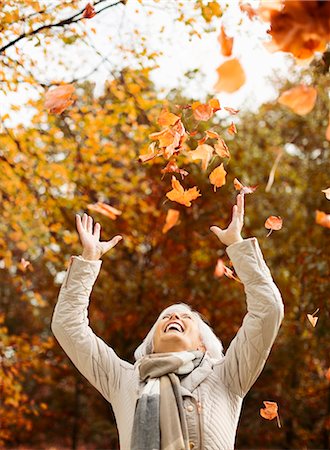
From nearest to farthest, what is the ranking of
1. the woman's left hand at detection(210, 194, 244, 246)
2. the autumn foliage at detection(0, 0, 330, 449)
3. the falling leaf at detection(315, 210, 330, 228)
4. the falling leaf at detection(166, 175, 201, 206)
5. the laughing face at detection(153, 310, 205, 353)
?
the falling leaf at detection(315, 210, 330, 228)
the woman's left hand at detection(210, 194, 244, 246)
the laughing face at detection(153, 310, 205, 353)
the falling leaf at detection(166, 175, 201, 206)
the autumn foliage at detection(0, 0, 330, 449)

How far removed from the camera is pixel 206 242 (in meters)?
7.85

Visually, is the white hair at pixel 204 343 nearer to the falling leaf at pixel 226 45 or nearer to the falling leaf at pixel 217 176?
the falling leaf at pixel 217 176

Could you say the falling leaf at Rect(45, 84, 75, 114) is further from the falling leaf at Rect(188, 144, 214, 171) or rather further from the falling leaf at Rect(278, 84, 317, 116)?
the falling leaf at Rect(278, 84, 317, 116)

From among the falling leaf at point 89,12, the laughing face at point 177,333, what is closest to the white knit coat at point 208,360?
the laughing face at point 177,333

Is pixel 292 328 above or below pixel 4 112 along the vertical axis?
below

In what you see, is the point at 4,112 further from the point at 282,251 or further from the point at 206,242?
the point at 282,251

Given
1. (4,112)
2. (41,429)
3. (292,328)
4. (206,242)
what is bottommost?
(41,429)

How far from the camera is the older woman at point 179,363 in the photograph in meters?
2.40

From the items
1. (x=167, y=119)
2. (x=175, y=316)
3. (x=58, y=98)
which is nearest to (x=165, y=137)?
(x=167, y=119)

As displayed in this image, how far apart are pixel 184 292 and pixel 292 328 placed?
1293mm

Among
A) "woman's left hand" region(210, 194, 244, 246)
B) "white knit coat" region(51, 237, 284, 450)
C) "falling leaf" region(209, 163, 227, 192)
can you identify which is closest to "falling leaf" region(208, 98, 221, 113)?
"falling leaf" region(209, 163, 227, 192)

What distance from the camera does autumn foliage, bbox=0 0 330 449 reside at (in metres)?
5.10

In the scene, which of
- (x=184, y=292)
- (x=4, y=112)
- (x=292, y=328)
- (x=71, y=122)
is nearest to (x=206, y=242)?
(x=184, y=292)

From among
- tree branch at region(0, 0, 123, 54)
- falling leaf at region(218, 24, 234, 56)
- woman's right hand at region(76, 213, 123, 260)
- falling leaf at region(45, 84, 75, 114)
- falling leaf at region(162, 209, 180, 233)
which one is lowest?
woman's right hand at region(76, 213, 123, 260)
